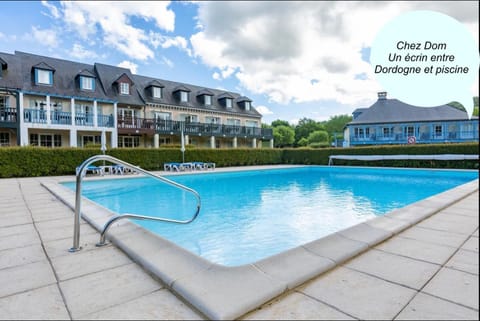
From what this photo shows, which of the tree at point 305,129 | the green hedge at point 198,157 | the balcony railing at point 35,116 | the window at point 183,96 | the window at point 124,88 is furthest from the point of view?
the tree at point 305,129

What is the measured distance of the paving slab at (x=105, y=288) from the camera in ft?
6.11

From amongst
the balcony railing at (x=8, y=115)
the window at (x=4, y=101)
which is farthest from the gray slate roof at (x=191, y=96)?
the window at (x=4, y=101)

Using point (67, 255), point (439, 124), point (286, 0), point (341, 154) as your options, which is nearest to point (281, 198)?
point (286, 0)

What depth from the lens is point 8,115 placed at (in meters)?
16.8

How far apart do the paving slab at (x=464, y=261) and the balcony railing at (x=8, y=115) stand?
21662 millimetres

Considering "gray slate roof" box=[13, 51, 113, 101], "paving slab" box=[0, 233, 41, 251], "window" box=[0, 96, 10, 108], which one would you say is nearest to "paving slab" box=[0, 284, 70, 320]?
"paving slab" box=[0, 233, 41, 251]

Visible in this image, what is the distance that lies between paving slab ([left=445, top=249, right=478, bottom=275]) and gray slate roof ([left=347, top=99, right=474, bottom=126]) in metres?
32.3

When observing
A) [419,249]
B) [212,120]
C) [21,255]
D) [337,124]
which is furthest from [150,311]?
[337,124]

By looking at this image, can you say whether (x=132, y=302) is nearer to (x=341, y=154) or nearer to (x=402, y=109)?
(x=341, y=154)

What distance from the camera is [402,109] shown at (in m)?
32.2

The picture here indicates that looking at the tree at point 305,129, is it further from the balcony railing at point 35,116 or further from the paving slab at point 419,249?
the paving slab at point 419,249

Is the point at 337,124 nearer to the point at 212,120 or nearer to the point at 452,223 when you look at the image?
the point at 212,120

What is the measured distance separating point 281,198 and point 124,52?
63.9 feet

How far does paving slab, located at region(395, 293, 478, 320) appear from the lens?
166cm
